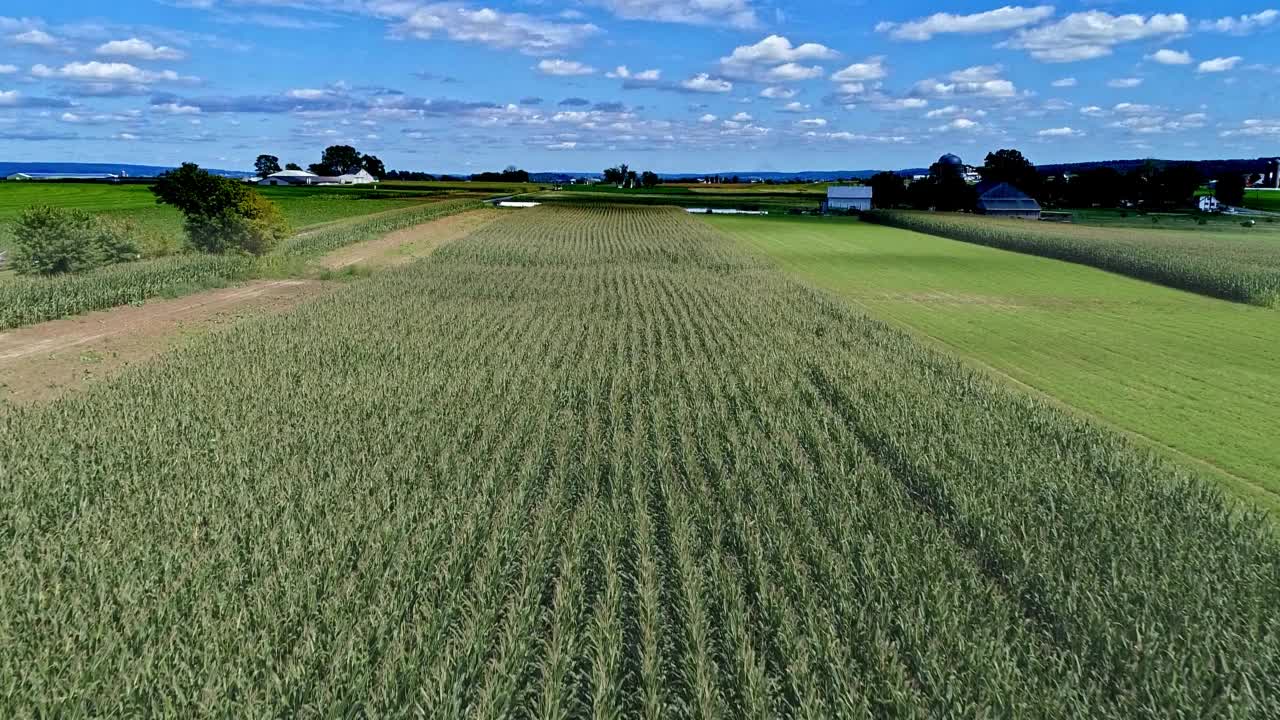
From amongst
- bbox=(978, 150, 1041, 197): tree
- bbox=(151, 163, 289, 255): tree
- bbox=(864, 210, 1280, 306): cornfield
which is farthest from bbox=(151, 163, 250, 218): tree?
bbox=(978, 150, 1041, 197): tree

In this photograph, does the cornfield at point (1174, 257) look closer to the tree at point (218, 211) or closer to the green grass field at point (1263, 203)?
the tree at point (218, 211)

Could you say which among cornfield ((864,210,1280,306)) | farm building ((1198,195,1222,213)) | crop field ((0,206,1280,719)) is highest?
farm building ((1198,195,1222,213))

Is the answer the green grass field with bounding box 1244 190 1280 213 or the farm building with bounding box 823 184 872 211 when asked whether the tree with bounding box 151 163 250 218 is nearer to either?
the farm building with bounding box 823 184 872 211

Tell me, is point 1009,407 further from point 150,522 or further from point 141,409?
point 141,409

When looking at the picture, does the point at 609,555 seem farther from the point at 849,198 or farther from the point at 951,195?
the point at 849,198

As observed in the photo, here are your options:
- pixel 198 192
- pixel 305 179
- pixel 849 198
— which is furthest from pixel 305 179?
pixel 198 192

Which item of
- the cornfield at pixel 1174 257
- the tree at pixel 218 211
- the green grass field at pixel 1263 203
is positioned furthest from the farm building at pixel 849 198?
the tree at pixel 218 211

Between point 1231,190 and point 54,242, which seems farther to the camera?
point 1231,190
